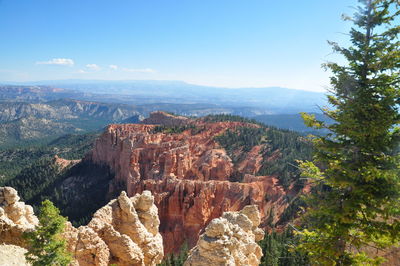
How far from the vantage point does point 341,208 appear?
1115 centimetres

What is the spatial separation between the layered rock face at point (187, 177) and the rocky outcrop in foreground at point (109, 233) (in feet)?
90.0

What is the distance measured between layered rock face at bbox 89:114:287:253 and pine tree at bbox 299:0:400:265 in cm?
4028

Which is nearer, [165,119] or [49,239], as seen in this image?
[49,239]

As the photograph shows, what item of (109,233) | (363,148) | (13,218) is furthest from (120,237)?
(363,148)

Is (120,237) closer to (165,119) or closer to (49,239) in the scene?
(49,239)

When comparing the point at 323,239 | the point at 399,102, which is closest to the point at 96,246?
the point at 323,239

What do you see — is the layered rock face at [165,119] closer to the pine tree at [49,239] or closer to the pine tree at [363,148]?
the pine tree at [49,239]

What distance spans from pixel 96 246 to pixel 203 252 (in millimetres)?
6571

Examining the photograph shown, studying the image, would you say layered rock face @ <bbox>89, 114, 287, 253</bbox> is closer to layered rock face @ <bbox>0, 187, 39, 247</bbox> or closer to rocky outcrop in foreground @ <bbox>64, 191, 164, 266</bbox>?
rocky outcrop in foreground @ <bbox>64, 191, 164, 266</bbox>

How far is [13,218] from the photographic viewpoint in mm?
21484

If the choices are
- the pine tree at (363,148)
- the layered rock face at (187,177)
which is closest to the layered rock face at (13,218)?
the pine tree at (363,148)

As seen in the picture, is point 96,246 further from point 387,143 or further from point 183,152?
point 183,152

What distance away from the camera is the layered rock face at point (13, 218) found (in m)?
18.6

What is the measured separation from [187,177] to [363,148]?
184 ft
